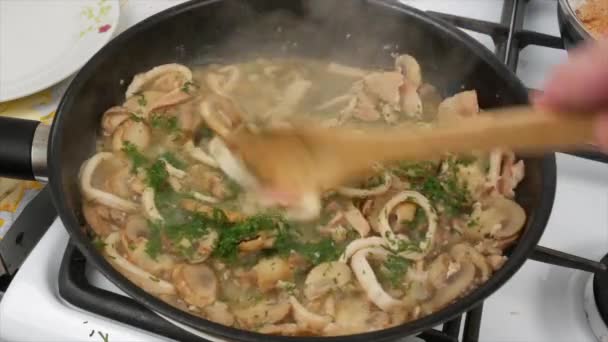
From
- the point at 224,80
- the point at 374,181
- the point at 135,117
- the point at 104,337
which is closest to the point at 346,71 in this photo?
the point at 224,80

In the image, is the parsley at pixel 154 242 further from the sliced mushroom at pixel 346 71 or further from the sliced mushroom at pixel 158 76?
the sliced mushroom at pixel 346 71

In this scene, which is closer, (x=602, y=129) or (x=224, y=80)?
(x=602, y=129)

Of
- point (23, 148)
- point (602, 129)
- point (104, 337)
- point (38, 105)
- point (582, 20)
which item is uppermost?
point (602, 129)

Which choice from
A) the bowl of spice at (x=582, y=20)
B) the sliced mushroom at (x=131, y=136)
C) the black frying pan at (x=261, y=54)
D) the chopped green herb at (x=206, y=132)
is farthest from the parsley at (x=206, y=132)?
the bowl of spice at (x=582, y=20)

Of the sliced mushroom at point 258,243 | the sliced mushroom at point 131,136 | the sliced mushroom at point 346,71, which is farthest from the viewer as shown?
the sliced mushroom at point 346,71

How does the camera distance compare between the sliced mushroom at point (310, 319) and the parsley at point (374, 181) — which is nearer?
the sliced mushroom at point (310, 319)

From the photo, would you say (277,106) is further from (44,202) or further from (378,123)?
(44,202)

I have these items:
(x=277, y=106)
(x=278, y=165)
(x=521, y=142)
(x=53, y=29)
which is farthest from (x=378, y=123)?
(x=53, y=29)

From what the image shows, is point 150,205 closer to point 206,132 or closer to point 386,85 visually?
point 206,132
